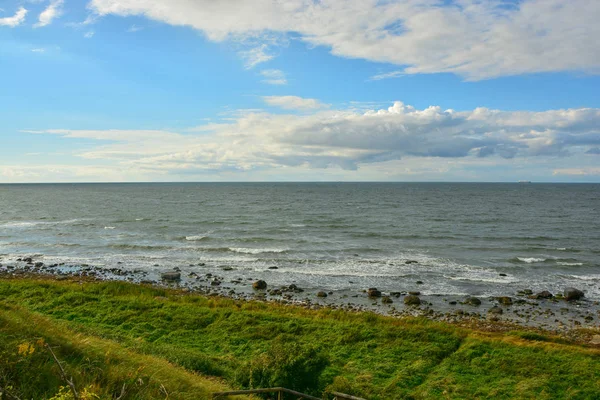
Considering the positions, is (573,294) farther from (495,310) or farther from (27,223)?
(27,223)

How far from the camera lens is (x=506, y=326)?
79.3 feet

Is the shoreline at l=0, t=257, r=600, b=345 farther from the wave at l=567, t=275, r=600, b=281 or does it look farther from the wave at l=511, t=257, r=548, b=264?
the wave at l=511, t=257, r=548, b=264

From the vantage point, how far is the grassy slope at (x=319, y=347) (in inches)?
551

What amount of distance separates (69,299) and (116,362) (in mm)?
16932

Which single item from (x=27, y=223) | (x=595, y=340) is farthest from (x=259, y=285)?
(x=27, y=223)

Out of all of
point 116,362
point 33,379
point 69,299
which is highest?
point 33,379

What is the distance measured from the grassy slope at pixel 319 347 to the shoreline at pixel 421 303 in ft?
10.5

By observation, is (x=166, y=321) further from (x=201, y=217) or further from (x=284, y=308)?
(x=201, y=217)

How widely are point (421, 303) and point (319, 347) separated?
15044 mm

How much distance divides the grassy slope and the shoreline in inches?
126

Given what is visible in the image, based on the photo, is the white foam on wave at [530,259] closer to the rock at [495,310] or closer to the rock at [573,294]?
the rock at [573,294]

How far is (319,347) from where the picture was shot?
1617 centimetres

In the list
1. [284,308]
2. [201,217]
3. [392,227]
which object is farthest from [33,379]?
[201,217]

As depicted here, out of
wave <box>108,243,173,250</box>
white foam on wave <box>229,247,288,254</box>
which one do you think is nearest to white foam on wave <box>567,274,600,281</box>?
white foam on wave <box>229,247,288,254</box>
